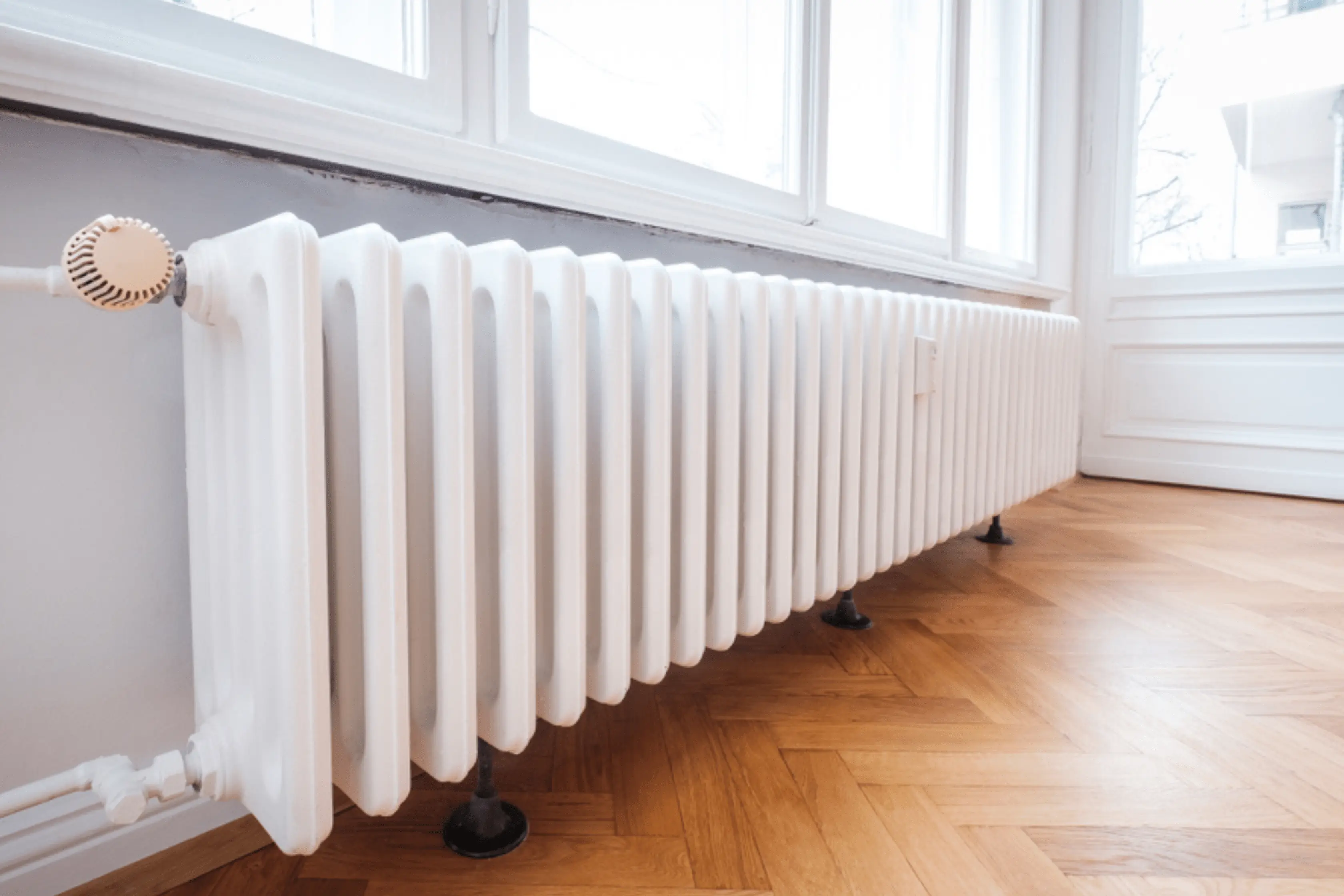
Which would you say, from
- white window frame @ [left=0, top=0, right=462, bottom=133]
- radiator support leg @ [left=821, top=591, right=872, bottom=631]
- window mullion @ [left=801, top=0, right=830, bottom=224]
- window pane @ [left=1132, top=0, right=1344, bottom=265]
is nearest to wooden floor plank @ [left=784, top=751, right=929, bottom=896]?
radiator support leg @ [left=821, top=591, right=872, bottom=631]

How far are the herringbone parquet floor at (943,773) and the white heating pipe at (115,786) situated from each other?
20 centimetres

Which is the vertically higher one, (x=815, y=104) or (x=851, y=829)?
(x=815, y=104)

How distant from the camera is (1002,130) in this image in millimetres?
2793

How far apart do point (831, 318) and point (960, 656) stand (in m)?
0.62

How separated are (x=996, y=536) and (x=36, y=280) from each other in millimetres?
2045

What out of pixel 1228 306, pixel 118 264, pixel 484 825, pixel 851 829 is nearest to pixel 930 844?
pixel 851 829

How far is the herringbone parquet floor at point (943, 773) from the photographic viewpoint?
72 cm

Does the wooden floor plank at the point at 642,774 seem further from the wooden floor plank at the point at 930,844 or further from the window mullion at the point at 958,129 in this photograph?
the window mullion at the point at 958,129

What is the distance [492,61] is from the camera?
0.99 metres

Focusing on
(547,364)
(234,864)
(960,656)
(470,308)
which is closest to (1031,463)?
(960,656)

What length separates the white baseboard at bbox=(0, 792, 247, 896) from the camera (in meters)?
0.63

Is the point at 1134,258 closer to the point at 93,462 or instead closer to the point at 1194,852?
the point at 1194,852

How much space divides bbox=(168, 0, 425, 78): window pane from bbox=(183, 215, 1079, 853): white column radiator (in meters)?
0.43

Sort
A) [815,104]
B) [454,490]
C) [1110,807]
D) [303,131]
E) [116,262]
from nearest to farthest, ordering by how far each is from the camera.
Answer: [116,262] → [454,490] → [303,131] → [1110,807] → [815,104]
